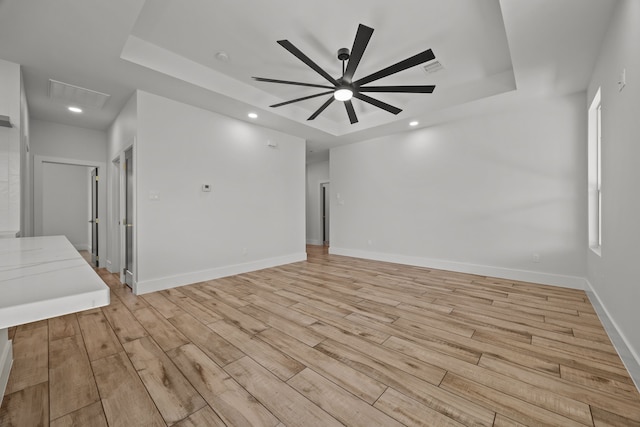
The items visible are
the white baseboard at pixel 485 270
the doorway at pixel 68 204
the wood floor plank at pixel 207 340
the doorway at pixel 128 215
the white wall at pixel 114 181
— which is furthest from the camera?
the doorway at pixel 68 204

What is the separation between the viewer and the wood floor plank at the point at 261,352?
1820 mm

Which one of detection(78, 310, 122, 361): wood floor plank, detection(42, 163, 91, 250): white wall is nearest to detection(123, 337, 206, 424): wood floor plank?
detection(78, 310, 122, 361): wood floor plank

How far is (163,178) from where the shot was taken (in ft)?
12.2

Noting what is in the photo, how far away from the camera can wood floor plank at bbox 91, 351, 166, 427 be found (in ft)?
4.59

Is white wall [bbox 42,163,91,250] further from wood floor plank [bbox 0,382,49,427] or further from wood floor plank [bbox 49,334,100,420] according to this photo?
wood floor plank [bbox 0,382,49,427]

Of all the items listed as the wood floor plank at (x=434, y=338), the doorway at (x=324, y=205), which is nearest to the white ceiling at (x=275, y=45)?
the wood floor plank at (x=434, y=338)

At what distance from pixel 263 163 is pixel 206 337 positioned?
3.38 meters

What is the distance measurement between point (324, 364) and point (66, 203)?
28.7 feet

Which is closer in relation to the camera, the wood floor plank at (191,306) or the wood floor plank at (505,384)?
the wood floor plank at (505,384)

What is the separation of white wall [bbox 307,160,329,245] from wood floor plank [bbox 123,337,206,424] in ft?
21.3

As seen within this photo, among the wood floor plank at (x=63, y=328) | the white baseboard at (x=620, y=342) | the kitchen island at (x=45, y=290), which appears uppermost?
the kitchen island at (x=45, y=290)

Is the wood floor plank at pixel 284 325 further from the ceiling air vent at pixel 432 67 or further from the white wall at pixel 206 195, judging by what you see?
the ceiling air vent at pixel 432 67

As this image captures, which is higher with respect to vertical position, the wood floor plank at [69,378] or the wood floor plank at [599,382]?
the wood floor plank at [599,382]

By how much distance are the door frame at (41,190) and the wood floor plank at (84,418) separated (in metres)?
4.58
